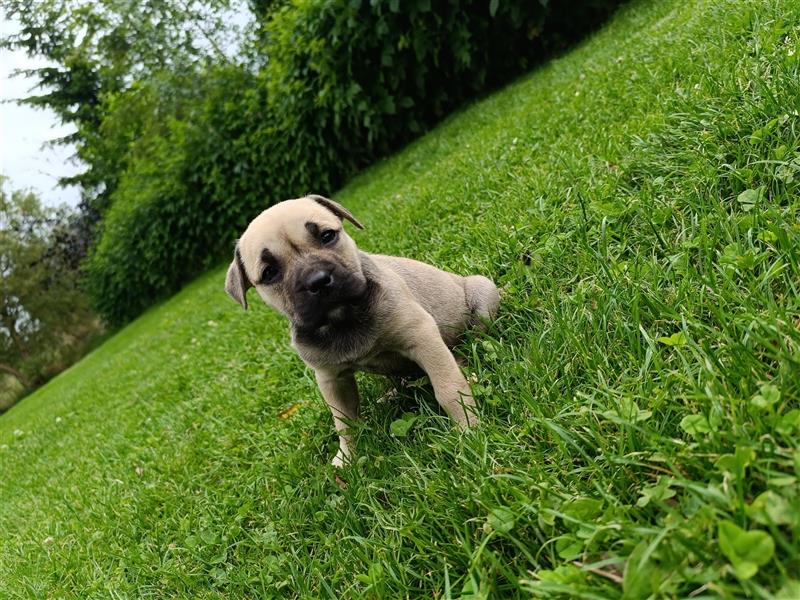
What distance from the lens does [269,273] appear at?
328 cm

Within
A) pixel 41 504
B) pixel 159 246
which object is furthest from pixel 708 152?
pixel 159 246

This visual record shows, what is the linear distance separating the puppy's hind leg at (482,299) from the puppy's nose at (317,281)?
3.46ft

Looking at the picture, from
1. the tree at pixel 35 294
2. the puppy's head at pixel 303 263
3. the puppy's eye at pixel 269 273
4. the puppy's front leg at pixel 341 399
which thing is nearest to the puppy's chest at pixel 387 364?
the puppy's front leg at pixel 341 399

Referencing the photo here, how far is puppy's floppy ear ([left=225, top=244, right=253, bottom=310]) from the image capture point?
358 centimetres

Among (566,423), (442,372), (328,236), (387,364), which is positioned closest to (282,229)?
Result: (328,236)

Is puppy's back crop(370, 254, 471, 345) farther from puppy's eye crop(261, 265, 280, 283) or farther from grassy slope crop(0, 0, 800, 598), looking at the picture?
puppy's eye crop(261, 265, 280, 283)

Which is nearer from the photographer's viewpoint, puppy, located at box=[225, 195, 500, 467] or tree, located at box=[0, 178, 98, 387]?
puppy, located at box=[225, 195, 500, 467]

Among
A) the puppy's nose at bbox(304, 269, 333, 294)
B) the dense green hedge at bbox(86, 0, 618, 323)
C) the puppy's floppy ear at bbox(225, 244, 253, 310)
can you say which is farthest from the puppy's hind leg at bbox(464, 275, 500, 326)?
the dense green hedge at bbox(86, 0, 618, 323)

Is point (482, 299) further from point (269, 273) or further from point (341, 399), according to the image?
point (269, 273)

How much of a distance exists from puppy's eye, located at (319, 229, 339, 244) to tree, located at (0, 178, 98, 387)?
3330 centimetres

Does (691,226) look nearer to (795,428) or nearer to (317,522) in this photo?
(795,428)

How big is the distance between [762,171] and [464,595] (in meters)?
2.46

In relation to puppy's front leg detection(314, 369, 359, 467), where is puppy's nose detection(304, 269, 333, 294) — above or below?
above

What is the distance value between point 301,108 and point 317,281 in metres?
11.7
